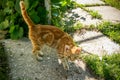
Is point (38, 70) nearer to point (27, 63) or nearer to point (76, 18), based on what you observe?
point (27, 63)

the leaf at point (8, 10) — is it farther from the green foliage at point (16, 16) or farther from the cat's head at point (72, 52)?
the cat's head at point (72, 52)

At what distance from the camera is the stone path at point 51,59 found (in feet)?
12.8

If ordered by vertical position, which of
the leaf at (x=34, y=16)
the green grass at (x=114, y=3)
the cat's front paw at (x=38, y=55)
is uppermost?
the leaf at (x=34, y=16)

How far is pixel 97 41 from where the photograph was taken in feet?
16.0

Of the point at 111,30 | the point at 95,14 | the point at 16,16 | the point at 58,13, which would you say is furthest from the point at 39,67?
the point at 95,14

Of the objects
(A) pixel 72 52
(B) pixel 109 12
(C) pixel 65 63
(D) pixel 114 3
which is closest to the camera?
(A) pixel 72 52

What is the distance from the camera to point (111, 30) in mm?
5258

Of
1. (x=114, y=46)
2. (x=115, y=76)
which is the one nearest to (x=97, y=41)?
(x=114, y=46)

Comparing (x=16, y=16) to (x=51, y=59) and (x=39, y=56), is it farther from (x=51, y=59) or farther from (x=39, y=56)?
(x=51, y=59)

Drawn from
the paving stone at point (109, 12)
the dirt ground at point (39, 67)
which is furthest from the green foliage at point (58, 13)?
the paving stone at point (109, 12)

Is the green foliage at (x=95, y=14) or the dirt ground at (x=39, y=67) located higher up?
the green foliage at (x=95, y=14)

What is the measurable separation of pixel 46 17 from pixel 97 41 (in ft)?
3.06

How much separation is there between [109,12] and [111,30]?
843mm

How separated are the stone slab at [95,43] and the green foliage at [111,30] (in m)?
0.10
